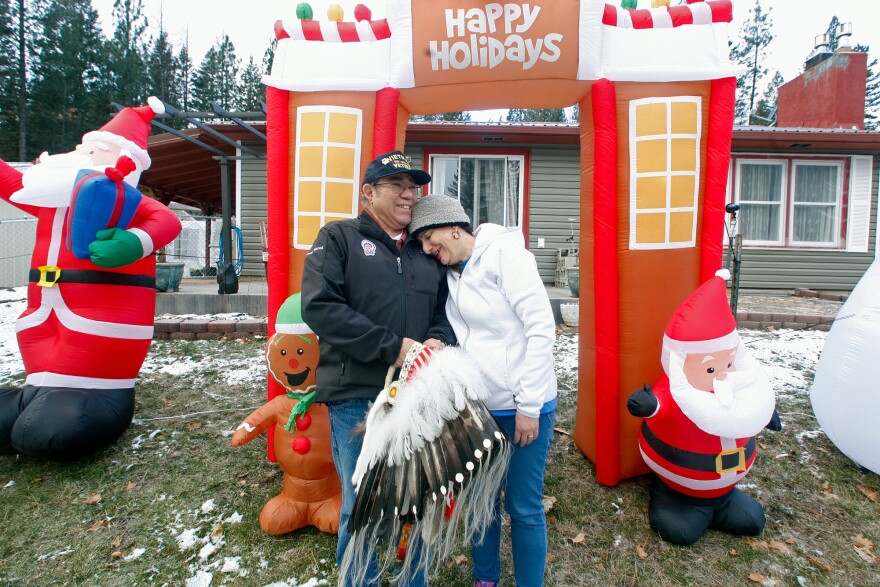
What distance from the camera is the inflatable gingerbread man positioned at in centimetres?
245

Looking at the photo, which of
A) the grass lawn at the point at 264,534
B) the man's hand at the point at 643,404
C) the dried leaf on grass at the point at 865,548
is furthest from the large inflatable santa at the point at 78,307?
the dried leaf on grass at the point at 865,548

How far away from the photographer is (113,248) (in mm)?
2982

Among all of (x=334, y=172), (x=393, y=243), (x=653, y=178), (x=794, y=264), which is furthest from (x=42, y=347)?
(x=794, y=264)

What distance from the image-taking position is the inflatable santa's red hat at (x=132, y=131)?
3.38m

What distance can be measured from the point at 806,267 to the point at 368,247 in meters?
11.3

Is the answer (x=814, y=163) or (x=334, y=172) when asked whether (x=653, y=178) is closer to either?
(x=334, y=172)

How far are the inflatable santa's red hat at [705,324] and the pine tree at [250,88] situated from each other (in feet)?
116

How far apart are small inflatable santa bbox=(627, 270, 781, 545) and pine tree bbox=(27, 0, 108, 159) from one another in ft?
101

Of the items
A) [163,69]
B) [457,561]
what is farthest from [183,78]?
[457,561]

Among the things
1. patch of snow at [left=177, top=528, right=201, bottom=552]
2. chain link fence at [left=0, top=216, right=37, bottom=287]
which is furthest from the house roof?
patch of snow at [left=177, top=528, right=201, bottom=552]

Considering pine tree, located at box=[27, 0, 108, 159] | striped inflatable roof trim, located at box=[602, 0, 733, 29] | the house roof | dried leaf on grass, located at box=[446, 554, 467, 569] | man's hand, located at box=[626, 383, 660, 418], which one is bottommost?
dried leaf on grass, located at box=[446, 554, 467, 569]

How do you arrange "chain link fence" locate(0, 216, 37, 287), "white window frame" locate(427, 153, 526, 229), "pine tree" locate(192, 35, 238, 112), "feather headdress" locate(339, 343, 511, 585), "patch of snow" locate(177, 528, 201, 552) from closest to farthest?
"feather headdress" locate(339, 343, 511, 585) → "patch of snow" locate(177, 528, 201, 552) → "white window frame" locate(427, 153, 526, 229) → "chain link fence" locate(0, 216, 37, 287) → "pine tree" locate(192, 35, 238, 112)

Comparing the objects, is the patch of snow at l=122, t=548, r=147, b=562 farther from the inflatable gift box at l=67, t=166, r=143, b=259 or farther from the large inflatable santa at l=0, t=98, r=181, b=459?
the inflatable gift box at l=67, t=166, r=143, b=259

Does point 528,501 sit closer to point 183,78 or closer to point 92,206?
point 92,206
